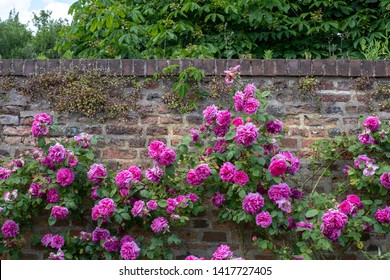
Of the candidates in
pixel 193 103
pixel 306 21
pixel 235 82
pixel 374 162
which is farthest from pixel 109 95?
pixel 306 21

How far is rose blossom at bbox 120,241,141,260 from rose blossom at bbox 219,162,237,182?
84 cm

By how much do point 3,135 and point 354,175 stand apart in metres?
2.83

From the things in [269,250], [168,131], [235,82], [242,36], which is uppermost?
[242,36]

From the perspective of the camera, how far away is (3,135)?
4.90m

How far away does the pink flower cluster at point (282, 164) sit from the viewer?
4.23m

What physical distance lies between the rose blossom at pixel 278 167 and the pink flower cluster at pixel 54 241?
1676 millimetres

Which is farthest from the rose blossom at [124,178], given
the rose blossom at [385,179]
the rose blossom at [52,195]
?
the rose blossom at [385,179]

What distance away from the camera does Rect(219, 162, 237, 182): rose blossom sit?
4246 mm

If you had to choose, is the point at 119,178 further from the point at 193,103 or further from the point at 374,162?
the point at 374,162

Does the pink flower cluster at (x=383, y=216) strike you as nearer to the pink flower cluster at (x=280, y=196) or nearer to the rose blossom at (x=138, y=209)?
the pink flower cluster at (x=280, y=196)

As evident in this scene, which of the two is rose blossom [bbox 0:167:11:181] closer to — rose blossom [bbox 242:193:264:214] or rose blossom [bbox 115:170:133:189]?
rose blossom [bbox 115:170:133:189]

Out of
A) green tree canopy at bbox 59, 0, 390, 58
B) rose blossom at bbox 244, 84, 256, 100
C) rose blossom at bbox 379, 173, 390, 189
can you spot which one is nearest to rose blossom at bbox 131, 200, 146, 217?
rose blossom at bbox 244, 84, 256, 100

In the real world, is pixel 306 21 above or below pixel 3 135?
above

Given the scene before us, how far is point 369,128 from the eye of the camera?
15.1ft
